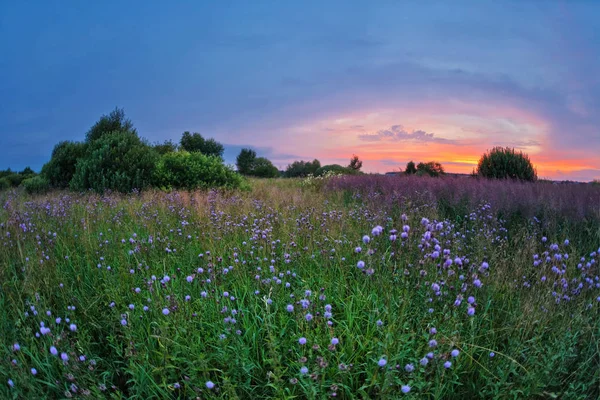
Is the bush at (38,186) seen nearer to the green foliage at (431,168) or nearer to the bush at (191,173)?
the bush at (191,173)

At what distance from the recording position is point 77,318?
3514mm

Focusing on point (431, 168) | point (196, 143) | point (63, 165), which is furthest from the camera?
point (196, 143)

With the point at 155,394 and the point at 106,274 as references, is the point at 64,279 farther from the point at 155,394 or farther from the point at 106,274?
the point at 155,394

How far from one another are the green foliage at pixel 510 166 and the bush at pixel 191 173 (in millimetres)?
11393

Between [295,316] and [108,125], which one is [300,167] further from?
[295,316]

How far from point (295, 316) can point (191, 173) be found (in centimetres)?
1196

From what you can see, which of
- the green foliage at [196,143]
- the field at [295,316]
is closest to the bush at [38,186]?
the field at [295,316]

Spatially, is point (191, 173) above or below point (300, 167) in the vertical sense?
below

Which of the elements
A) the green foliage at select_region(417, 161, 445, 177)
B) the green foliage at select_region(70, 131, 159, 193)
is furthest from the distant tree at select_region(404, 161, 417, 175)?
the green foliage at select_region(70, 131, 159, 193)

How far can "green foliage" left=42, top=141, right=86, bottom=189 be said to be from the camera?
16.3 meters

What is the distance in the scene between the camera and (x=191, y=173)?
45.8ft

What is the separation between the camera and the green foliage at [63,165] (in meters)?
16.3

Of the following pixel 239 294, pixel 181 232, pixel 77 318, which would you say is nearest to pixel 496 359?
pixel 239 294

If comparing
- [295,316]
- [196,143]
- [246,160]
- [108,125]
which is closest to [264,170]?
[246,160]
